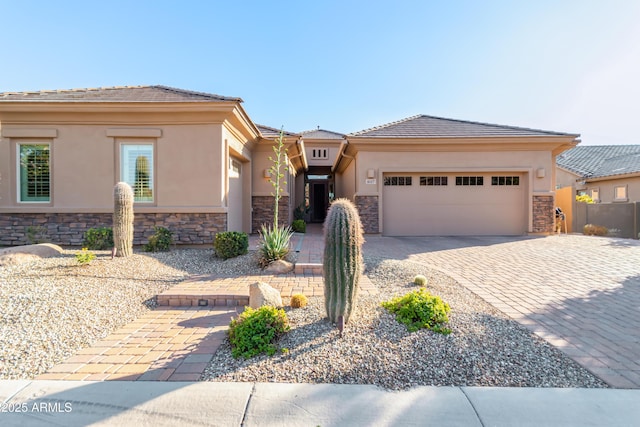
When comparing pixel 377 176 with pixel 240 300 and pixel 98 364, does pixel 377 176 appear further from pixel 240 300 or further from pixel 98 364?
pixel 98 364

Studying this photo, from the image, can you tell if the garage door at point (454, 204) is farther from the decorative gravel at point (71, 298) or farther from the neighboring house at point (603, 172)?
the decorative gravel at point (71, 298)

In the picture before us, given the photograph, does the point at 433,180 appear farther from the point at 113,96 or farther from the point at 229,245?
the point at 113,96

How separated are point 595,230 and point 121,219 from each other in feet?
56.8

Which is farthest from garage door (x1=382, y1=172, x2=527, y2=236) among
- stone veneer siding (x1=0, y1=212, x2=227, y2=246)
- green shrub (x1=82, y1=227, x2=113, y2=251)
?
green shrub (x1=82, y1=227, x2=113, y2=251)

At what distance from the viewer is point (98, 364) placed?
9.36 feet

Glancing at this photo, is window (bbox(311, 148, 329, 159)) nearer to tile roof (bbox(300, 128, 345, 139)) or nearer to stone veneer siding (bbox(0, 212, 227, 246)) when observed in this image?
tile roof (bbox(300, 128, 345, 139))

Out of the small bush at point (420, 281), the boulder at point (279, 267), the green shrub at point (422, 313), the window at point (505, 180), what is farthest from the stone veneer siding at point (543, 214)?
the green shrub at point (422, 313)

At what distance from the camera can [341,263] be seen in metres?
3.29

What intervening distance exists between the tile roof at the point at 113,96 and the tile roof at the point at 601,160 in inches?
821

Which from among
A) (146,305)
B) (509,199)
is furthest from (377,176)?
(146,305)

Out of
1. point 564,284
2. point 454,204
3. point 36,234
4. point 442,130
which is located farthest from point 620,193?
point 36,234

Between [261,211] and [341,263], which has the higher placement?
[261,211]

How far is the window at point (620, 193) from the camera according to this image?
16.2 meters

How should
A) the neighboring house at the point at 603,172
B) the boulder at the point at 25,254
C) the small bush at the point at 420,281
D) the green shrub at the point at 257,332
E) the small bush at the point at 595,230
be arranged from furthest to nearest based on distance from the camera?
the neighboring house at the point at 603,172
the small bush at the point at 595,230
the boulder at the point at 25,254
the small bush at the point at 420,281
the green shrub at the point at 257,332
